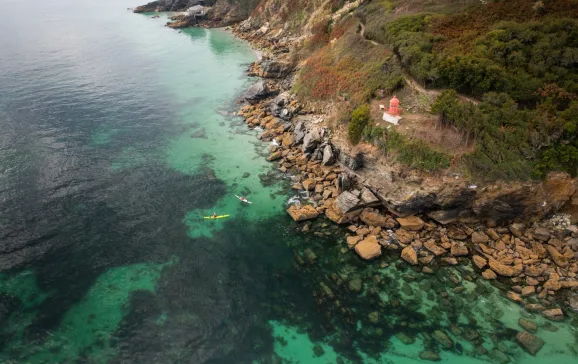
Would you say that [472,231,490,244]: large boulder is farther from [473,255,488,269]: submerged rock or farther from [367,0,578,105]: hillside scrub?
[367,0,578,105]: hillside scrub

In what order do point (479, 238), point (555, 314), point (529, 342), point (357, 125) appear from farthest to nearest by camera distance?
point (357, 125) → point (479, 238) → point (555, 314) → point (529, 342)

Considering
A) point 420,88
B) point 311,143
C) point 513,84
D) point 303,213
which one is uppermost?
point 513,84

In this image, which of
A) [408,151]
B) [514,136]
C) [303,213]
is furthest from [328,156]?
[514,136]

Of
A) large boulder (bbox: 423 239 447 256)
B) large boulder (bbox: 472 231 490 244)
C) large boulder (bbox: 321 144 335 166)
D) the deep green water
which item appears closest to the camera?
the deep green water

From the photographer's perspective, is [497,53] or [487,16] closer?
[497,53]

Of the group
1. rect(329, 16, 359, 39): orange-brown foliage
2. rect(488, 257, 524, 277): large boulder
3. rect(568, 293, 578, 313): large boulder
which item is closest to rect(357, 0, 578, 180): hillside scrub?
rect(488, 257, 524, 277): large boulder

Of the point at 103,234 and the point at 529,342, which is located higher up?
the point at 103,234

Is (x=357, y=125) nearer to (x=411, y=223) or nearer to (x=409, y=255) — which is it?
(x=411, y=223)
